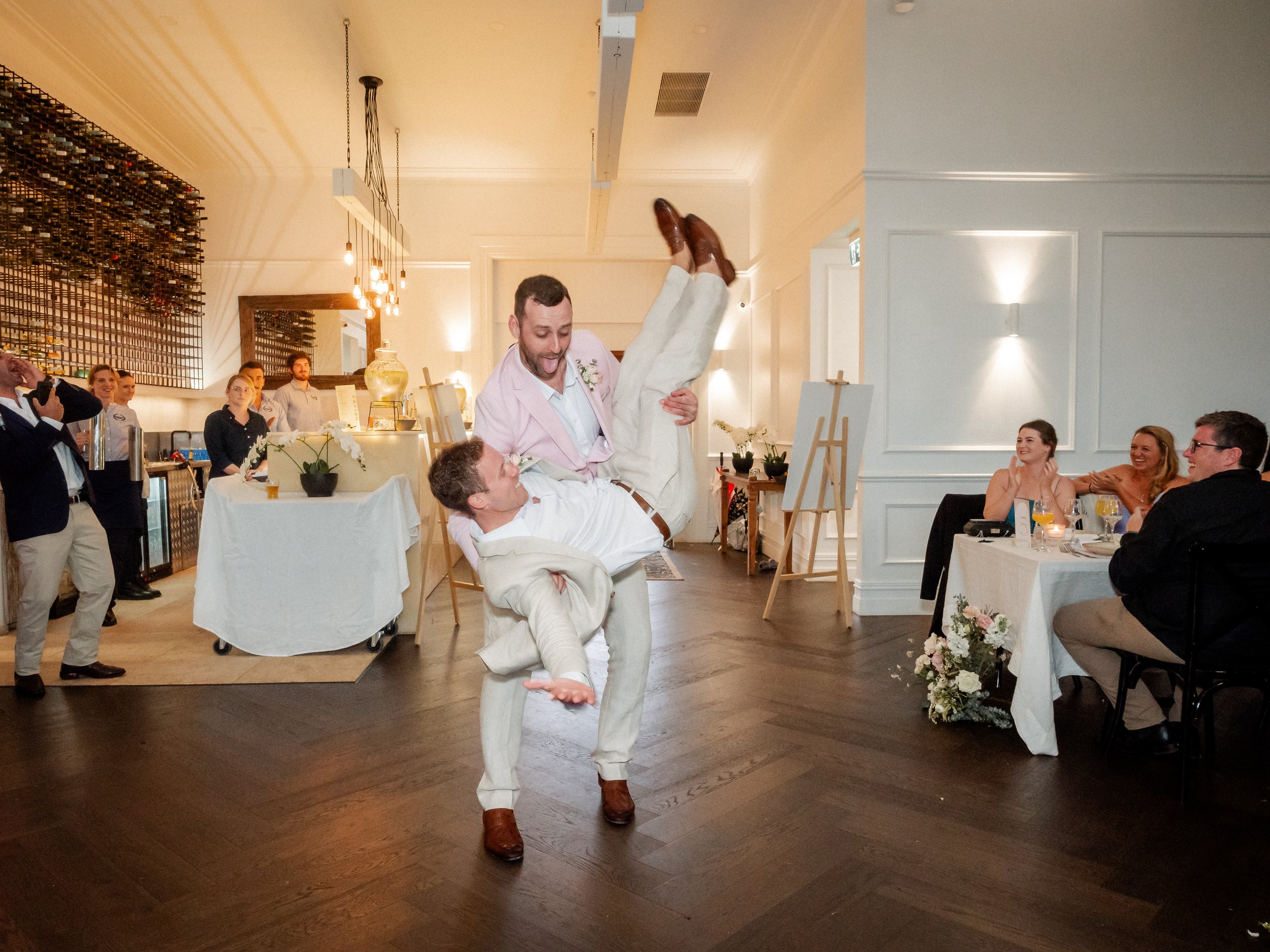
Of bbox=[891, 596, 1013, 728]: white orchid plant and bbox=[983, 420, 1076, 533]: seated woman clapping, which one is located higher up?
bbox=[983, 420, 1076, 533]: seated woman clapping

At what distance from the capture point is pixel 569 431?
7.95 ft

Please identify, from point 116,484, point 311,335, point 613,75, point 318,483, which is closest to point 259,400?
point 116,484

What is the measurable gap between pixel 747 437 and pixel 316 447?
4.12 m

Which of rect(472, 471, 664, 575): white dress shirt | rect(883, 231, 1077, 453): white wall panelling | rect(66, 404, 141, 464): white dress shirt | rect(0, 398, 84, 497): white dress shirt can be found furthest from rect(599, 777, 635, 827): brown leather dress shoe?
rect(66, 404, 141, 464): white dress shirt

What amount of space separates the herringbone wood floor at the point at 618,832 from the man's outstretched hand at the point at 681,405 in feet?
4.02

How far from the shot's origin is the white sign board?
5133 millimetres

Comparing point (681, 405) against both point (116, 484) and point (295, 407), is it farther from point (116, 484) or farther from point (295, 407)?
point (295, 407)

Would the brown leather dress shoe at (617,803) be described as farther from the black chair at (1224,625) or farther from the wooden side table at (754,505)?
the wooden side table at (754,505)

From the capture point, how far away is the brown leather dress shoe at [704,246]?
7.20 ft

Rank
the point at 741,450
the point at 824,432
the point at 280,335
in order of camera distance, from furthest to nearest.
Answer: the point at 280,335, the point at 741,450, the point at 824,432

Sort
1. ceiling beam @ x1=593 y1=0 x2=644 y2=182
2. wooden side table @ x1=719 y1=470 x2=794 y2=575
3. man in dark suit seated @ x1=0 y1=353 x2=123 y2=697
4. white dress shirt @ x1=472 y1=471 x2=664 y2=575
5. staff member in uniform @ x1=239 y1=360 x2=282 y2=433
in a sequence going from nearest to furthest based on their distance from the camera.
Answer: white dress shirt @ x1=472 y1=471 x2=664 y2=575 → man in dark suit seated @ x1=0 y1=353 x2=123 y2=697 → ceiling beam @ x1=593 y1=0 x2=644 y2=182 → staff member in uniform @ x1=239 y1=360 x2=282 y2=433 → wooden side table @ x1=719 y1=470 x2=794 y2=575

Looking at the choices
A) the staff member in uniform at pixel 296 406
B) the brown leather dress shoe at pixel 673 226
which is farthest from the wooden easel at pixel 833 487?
the staff member in uniform at pixel 296 406

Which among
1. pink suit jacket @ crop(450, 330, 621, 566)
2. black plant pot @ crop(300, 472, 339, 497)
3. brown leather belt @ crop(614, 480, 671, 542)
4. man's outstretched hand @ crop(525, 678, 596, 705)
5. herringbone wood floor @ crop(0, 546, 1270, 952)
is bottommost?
herringbone wood floor @ crop(0, 546, 1270, 952)

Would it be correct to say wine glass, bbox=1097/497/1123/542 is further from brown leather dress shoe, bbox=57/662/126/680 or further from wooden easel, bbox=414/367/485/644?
brown leather dress shoe, bbox=57/662/126/680
